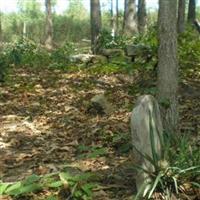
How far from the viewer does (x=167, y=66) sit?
5.57 metres

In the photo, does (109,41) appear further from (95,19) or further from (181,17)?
(181,17)

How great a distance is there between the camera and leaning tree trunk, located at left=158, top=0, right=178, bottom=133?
5520 millimetres

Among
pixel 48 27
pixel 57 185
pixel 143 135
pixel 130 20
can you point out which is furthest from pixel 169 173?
pixel 48 27

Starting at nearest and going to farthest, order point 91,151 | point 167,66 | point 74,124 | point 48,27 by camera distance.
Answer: point 167,66 → point 91,151 → point 74,124 → point 48,27

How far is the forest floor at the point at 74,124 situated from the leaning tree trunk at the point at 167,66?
575mm

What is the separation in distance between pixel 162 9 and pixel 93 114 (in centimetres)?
257

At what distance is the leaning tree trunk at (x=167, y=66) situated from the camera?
18.1 feet

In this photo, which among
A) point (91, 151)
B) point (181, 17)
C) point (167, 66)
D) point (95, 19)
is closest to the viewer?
point (167, 66)

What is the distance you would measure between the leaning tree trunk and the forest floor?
1.89 feet

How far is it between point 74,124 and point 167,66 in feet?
6.90

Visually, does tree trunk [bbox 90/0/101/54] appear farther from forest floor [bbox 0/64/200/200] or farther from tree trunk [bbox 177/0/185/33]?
forest floor [bbox 0/64/200/200]

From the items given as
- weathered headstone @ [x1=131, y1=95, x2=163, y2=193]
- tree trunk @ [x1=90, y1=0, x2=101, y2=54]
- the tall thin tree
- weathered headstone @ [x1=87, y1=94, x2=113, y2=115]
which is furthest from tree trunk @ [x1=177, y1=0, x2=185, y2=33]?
weathered headstone @ [x1=131, y1=95, x2=163, y2=193]

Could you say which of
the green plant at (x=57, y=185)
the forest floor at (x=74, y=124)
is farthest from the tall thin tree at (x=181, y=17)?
the green plant at (x=57, y=185)

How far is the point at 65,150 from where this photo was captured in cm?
593
